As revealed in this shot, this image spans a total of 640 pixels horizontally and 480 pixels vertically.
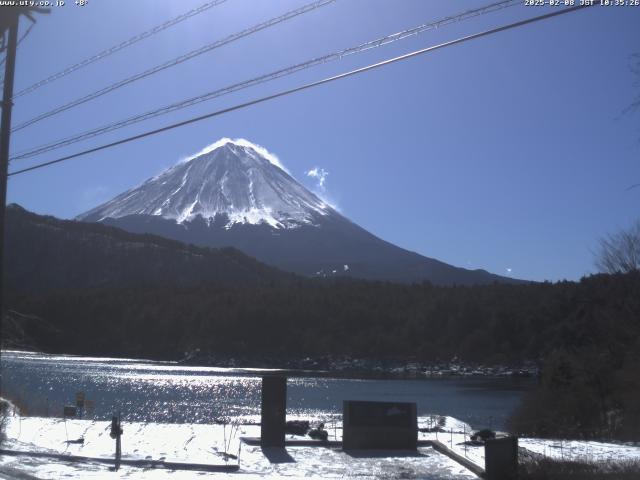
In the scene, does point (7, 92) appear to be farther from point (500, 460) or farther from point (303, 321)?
point (303, 321)

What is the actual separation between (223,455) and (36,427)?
5.86 m

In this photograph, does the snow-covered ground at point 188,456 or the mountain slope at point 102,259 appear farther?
the mountain slope at point 102,259

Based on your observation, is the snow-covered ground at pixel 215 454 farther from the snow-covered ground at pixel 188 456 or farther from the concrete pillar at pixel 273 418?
the concrete pillar at pixel 273 418

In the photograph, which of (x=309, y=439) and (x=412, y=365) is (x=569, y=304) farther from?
(x=309, y=439)

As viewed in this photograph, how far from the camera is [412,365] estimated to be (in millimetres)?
100688

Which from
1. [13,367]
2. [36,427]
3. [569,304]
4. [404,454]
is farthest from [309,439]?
[13,367]

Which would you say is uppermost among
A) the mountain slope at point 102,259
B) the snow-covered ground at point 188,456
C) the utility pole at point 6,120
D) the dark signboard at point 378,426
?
the mountain slope at point 102,259

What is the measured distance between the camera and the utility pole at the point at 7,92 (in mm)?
15273

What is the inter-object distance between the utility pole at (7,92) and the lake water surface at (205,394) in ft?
48.1

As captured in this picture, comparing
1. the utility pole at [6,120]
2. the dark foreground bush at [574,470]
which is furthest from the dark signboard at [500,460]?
the utility pole at [6,120]

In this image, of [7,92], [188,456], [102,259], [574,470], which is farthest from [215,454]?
[102,259]

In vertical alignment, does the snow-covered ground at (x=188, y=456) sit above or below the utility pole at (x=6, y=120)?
below

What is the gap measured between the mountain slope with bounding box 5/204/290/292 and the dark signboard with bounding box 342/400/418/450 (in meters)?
116

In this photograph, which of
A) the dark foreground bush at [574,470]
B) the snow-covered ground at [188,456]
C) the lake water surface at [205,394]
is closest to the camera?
the dark foreground bush at [574,470]
